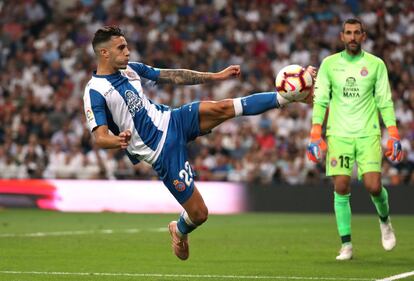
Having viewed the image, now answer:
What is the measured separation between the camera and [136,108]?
32.7ft

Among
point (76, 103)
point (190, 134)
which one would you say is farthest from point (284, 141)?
point (190, 134)

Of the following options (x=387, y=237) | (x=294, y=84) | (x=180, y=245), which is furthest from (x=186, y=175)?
(x=387, y=237)

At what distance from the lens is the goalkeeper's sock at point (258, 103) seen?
31.3 feet

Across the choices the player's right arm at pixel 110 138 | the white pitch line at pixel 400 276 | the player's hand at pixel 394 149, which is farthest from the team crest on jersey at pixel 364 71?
the player's right arm at pixel 110 138

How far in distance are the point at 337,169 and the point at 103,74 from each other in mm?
3107

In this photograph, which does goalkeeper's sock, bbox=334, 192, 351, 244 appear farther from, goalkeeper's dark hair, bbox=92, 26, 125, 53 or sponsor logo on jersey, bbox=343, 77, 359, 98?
goalkeeper's dark hair, bbox=92, 26, 125, 53

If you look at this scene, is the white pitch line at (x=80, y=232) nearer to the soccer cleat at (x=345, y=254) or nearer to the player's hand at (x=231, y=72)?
the soccer cleat at (x=345, y=254)

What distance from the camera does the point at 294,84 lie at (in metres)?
9.50

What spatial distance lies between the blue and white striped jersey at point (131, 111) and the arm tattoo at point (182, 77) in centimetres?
52

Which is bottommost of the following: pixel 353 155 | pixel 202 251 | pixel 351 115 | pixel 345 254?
pixel 202 251

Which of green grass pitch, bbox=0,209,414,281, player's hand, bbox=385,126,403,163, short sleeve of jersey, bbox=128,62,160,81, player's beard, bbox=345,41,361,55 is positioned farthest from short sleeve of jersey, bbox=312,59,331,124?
short sleeve of jersey, bbox=128,62,160,81

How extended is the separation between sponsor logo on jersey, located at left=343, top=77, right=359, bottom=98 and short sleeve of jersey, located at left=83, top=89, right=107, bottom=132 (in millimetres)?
3158

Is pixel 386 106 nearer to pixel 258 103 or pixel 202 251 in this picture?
pixel 258 103

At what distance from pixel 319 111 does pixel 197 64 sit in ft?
45.8
